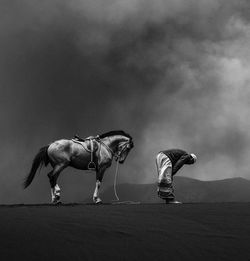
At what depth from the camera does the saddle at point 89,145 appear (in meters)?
12.6

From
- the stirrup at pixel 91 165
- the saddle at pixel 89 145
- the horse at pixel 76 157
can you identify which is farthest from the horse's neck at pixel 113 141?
the stirrup at pixel 91 165

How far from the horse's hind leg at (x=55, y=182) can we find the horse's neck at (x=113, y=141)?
1.62m

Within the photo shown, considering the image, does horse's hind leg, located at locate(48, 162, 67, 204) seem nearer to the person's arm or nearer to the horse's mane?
the horse's mane

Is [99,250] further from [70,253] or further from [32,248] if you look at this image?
[32,248]

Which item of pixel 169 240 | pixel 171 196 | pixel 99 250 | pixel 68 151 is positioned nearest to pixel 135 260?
pixel 99 250

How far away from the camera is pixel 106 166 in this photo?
12.8 metres

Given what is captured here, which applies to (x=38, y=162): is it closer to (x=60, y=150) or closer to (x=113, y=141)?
(x=60, y=150)

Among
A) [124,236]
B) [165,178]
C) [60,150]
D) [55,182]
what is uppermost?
[60,150]

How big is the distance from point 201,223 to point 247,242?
3.76ft

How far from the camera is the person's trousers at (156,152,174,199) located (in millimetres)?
11041

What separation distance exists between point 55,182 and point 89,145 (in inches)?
57.0

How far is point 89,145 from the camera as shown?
1270cm

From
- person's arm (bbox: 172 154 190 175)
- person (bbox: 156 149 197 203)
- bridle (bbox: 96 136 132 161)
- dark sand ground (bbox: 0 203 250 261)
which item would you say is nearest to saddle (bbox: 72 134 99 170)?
bridle (bbox: 96 136 132 161)

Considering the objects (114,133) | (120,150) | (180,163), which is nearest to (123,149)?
(120,150)
